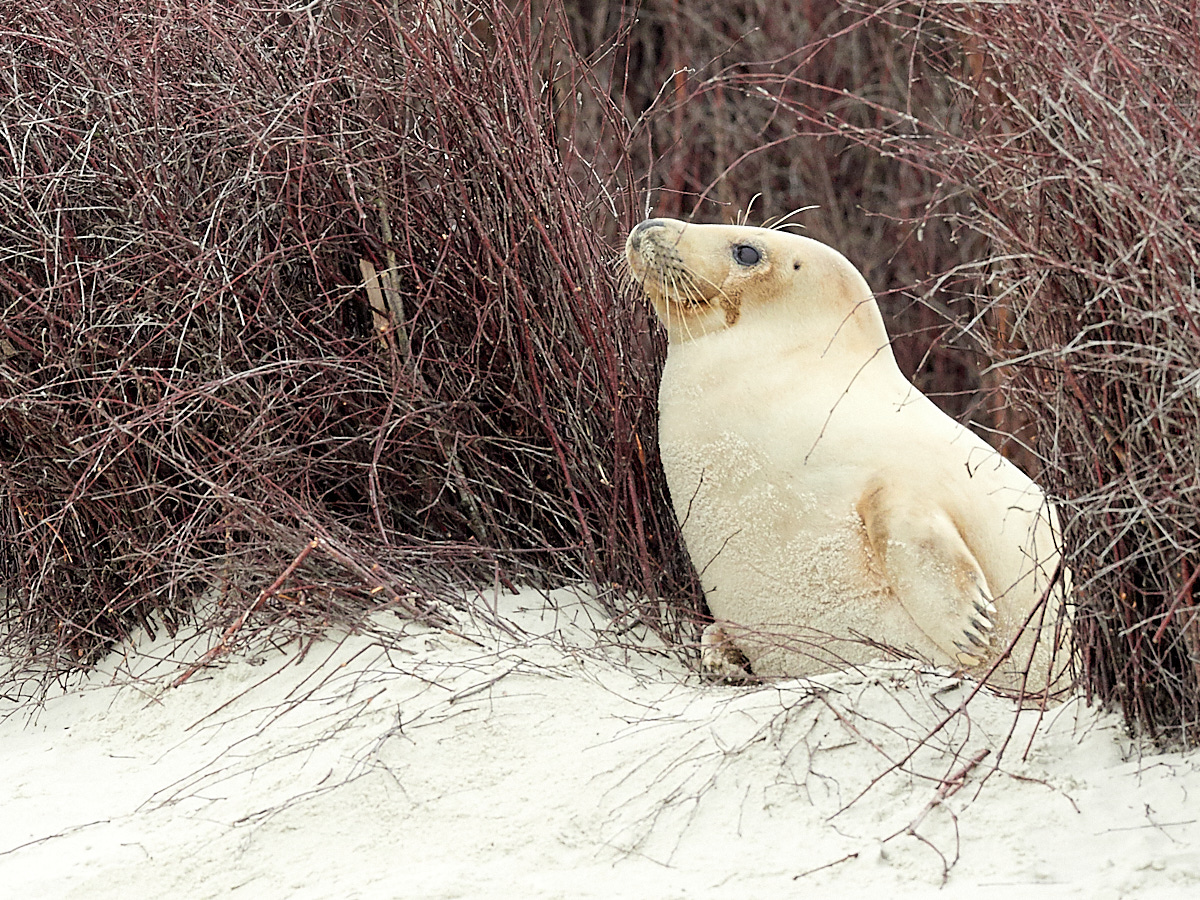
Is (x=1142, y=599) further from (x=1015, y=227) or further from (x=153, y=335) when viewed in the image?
(x=153, y=335)

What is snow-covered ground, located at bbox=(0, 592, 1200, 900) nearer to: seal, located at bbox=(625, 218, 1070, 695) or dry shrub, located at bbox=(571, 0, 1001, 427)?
seal, located at bbox=(625, 218, 1070, 695)

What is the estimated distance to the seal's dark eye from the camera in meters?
2.64

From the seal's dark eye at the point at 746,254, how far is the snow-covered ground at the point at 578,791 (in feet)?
2.25

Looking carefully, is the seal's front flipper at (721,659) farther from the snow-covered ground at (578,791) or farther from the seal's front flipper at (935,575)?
the seal's front flipper at (935,575)

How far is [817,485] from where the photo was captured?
97.7 inches

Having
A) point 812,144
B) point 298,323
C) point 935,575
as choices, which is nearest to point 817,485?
point 935,575

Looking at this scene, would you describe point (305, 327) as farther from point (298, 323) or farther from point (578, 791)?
point (578, 791)

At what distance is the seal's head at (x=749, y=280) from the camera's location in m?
2.62

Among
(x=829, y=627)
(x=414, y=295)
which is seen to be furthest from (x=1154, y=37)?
(x=414, y=295)

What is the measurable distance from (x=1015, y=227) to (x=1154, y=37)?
0.28 metres

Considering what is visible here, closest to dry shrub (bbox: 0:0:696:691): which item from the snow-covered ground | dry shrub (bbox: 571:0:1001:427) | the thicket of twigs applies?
the thicket of twigs

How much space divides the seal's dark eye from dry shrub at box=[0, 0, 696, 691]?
0.32 meters

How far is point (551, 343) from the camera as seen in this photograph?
283cm

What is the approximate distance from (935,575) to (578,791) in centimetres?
69
